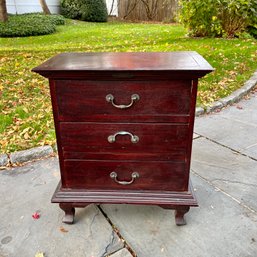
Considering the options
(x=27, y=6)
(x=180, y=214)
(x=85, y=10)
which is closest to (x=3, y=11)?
(x=27, y=6)

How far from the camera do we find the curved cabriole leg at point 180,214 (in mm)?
1718

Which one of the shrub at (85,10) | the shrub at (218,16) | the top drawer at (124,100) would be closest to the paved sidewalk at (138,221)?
the top drawer at (124,100)

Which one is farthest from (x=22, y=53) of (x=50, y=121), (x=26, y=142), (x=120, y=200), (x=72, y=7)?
(x=72, y=7)

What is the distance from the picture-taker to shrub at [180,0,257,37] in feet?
21.8

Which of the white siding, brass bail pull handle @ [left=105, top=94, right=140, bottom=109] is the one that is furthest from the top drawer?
the white siding

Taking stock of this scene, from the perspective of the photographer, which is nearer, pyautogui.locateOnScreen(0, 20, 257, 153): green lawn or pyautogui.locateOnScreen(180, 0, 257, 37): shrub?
pyautogui.locateOnScreen(0, 20, 257, 153): green lawn

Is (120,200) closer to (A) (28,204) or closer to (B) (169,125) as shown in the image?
(B) (169,125)

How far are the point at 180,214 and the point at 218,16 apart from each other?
6512 millimetres

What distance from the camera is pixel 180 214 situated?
175 cm

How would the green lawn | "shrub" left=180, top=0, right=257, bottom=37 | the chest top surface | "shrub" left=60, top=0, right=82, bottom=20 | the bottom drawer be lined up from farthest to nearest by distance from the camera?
"shrub" left=60, top=0, right=82, bottom=20 → "shrub" left=180, top=0, right=257, bottom=37 → the green lawn → the bottom drawer → the chest top surface

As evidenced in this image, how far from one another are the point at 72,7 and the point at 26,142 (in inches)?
533

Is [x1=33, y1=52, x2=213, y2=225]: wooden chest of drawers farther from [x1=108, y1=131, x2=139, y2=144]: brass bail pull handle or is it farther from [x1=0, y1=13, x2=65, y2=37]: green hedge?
[x1=0, y1=13, x2=65, y2=37]: green hedge

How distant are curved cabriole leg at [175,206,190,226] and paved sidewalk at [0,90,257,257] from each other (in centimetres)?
4

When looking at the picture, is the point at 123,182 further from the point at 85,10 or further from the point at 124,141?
the point at 85,10
